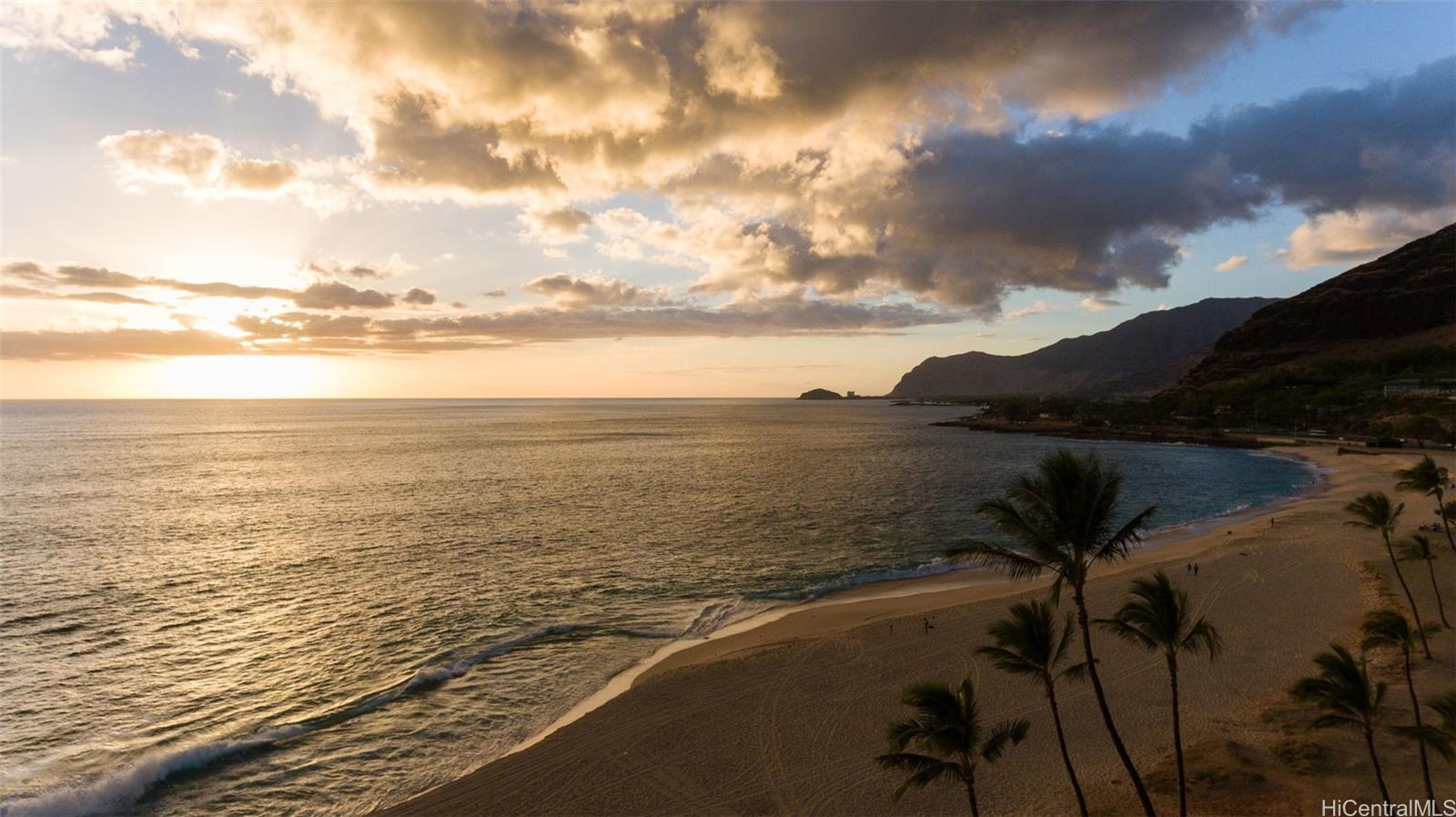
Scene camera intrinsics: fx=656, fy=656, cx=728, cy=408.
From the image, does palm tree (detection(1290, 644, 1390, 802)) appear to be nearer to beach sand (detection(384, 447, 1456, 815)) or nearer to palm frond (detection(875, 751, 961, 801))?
beach sand (detection(384, 447, 1456, 815))

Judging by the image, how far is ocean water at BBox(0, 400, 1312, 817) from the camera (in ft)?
71.1

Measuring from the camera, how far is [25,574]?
4197cm

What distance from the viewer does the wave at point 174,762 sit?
1900cm

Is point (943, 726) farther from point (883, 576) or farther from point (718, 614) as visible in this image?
point (883, 576)

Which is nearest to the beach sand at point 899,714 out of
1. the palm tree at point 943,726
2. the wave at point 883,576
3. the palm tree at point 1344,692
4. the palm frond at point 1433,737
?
the wave at point 883,576

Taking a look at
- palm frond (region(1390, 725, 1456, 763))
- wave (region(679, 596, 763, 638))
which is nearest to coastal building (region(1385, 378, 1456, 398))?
wave (region(679, 596, 763, 638))

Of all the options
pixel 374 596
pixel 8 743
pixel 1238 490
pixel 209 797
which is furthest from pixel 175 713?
pixel 1238 490

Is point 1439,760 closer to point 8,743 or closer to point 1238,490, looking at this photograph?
point 8,743

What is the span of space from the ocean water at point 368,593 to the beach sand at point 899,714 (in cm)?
339

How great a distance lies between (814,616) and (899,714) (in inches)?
469

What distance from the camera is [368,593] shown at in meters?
38.8

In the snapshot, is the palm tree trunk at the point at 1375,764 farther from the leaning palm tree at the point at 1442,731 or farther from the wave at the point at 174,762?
the wave at the point at 174,762

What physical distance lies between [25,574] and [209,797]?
3707 cm

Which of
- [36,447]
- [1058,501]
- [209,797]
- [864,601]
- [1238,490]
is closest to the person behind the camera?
[1058,501]
